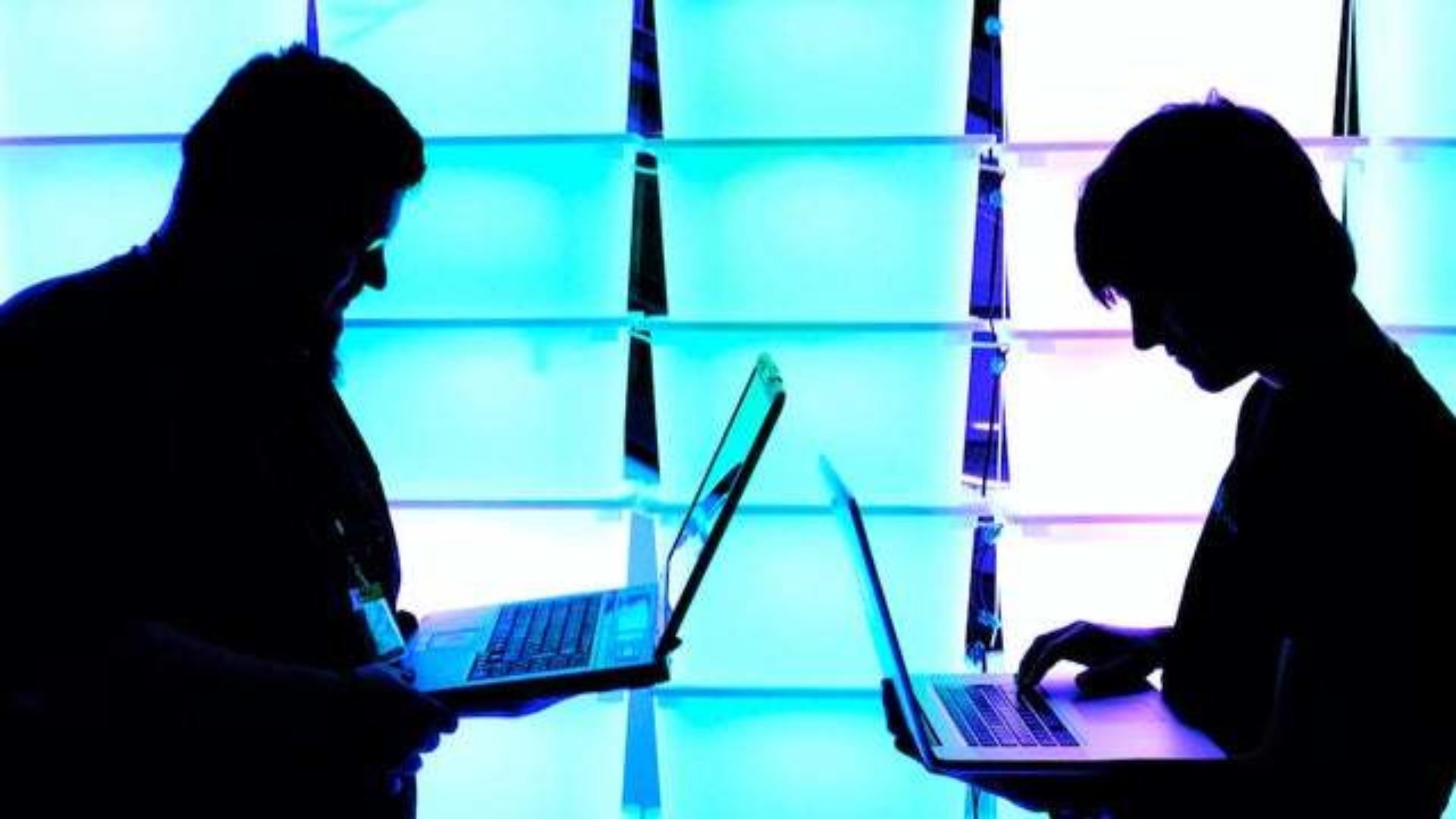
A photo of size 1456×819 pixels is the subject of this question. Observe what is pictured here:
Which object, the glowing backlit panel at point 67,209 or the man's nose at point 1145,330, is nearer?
the man's nose at point 1145,330

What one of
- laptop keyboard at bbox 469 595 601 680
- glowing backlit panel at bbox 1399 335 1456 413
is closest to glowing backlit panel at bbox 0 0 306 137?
laptop keyboard at bbox 469 595 601 680

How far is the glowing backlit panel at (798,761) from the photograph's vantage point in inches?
55.7

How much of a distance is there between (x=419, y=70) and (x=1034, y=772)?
3.28ft

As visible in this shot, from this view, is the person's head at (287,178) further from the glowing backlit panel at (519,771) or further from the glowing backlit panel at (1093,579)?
the glowing backlit panel at (1093,579)

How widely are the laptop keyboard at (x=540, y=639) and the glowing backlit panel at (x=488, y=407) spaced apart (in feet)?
0.71

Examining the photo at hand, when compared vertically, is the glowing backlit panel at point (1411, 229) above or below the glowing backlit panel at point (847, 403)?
above

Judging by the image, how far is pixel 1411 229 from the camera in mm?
1323

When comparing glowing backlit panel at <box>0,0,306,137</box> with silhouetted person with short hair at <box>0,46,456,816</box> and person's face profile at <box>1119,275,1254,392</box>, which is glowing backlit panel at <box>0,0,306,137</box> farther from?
person's face profile at <box>1119,275,1254,392</box>

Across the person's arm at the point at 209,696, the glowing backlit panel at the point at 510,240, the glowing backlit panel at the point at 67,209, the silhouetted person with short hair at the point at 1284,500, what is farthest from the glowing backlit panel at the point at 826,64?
the person's arm at the point at 209,696

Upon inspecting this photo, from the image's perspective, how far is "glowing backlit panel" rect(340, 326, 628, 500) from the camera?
1.39 m

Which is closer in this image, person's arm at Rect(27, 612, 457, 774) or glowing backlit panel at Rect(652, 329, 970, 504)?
person's arm at Rect(27, 612, 457, 774)

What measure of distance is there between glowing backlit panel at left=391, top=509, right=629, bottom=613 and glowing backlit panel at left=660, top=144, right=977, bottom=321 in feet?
1.10

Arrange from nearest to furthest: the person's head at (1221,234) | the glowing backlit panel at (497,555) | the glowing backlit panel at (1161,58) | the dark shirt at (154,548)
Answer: the dark shirt at (154,548), the person's head at (1221,234), the glowing backlit panel at (1161,58), the glowing backlit panel at (497,555)

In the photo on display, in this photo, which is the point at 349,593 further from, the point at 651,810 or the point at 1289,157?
the point at 651,810
